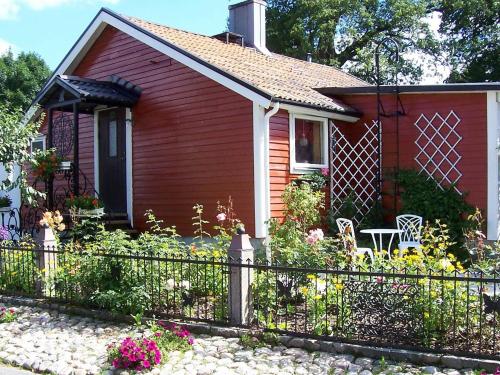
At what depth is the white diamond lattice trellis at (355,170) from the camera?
1103 centimetres

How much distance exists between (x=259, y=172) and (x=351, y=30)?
21.2 meters

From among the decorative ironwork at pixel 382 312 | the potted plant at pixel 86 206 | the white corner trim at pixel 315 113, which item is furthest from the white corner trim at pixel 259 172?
the decorative ironwork at pixel 382 312

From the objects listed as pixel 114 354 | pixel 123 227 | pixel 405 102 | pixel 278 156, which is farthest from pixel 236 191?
pixel 114 354

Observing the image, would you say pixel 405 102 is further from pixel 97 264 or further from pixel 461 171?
pixel 97 264

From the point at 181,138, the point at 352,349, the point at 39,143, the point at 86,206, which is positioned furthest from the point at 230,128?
the point at 39,143

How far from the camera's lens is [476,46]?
26562mm

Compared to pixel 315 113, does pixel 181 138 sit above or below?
below

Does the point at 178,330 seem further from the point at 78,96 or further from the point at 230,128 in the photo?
the point at 78,96

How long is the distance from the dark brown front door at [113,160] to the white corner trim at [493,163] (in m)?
7.37

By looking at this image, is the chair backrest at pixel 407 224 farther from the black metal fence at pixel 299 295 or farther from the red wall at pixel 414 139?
the black metal fence at pixel 299 295

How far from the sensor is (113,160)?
1257cm

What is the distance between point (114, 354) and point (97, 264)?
1.86m

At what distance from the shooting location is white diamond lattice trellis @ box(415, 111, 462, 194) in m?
10.4

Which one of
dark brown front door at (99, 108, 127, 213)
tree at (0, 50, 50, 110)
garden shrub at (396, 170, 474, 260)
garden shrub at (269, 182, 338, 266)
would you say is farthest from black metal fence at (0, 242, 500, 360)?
tree at (0, 50, 50, 110)
